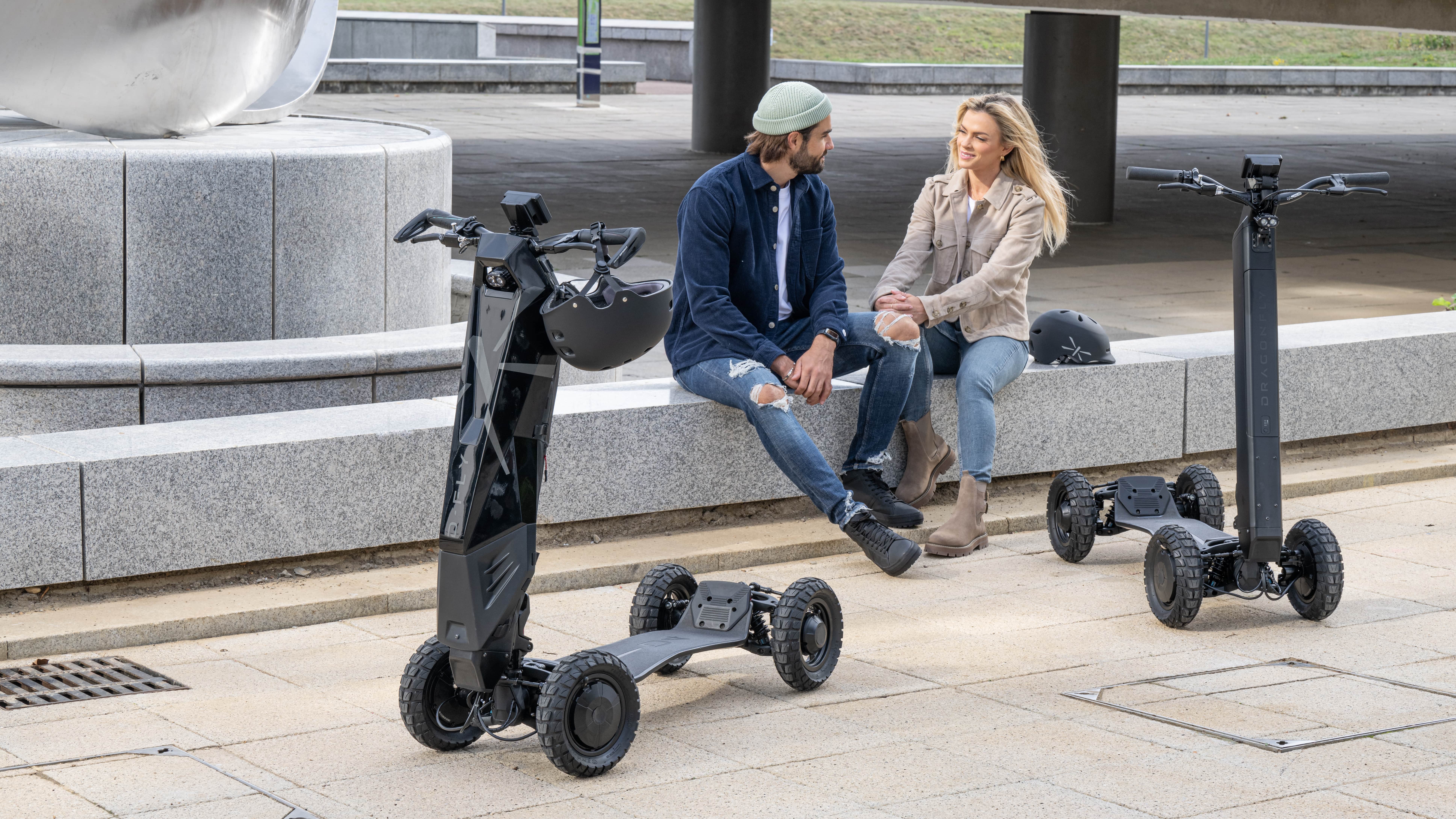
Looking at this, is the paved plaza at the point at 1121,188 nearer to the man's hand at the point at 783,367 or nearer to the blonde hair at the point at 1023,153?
the blonde hair at the point at 1023,153

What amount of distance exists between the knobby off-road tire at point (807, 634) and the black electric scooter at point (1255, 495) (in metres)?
Answer: 1.23

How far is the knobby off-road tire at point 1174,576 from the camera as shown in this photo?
5.62m

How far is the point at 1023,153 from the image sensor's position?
268 inches

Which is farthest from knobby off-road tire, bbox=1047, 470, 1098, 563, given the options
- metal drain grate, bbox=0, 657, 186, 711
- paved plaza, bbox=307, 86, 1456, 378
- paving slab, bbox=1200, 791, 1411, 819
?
paved plaza, bbox=307, 86, 1456, 378

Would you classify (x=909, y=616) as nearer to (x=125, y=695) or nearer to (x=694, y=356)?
(x=694, y=356)

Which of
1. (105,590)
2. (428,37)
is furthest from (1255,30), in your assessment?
(105,590)

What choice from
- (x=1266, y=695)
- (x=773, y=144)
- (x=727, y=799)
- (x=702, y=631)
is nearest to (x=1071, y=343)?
(x=773, y=144)

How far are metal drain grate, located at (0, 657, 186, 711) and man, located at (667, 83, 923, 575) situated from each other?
7.27ft

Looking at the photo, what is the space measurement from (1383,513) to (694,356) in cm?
298

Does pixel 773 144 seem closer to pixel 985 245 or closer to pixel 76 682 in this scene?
pixel 985 245

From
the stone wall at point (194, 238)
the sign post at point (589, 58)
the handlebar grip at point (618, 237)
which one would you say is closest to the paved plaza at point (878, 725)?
the handlebar grip at point (618, 237)

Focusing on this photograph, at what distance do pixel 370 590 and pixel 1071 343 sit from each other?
3.18m

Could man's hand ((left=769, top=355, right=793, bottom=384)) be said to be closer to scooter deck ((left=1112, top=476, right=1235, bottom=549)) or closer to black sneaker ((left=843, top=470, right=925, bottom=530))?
black sneaker ((left=843, top=470, right=925, bottom=530))

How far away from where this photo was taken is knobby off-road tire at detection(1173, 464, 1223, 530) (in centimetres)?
653
